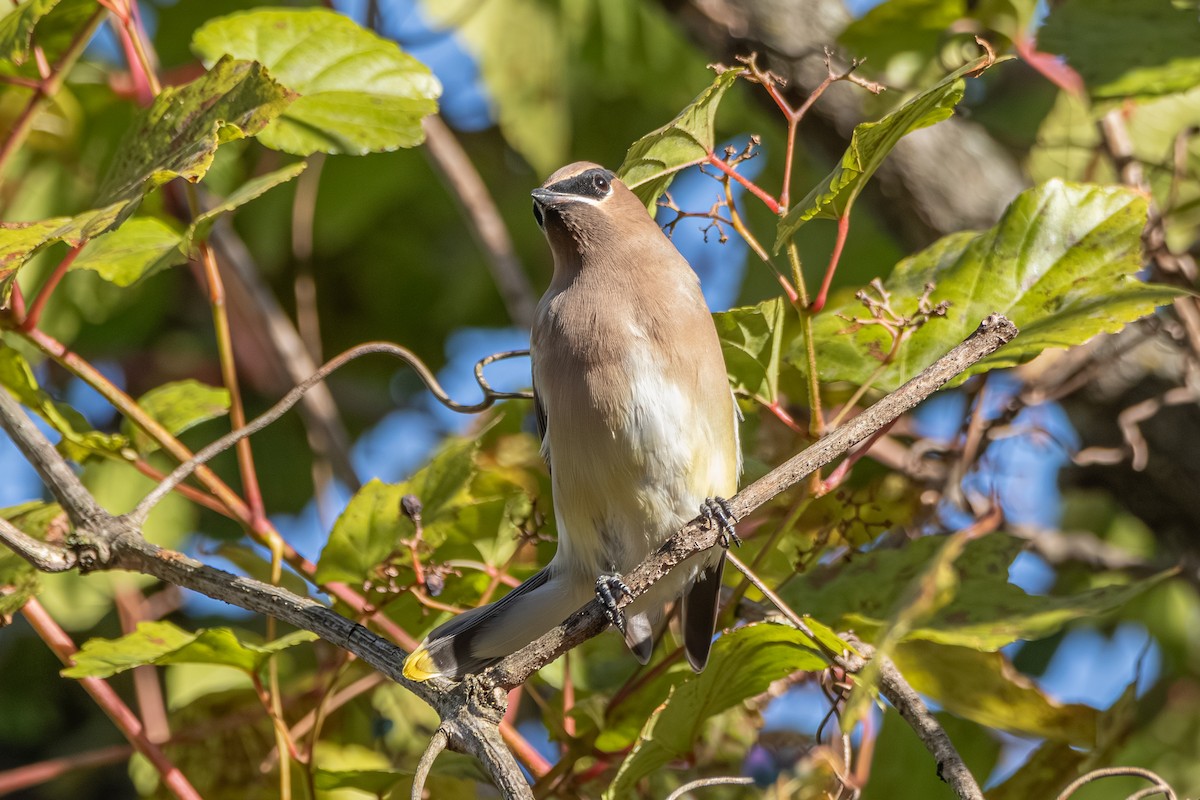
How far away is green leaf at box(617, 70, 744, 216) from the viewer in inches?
96.4

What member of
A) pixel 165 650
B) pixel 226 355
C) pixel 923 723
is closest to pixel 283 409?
pixel 226 355

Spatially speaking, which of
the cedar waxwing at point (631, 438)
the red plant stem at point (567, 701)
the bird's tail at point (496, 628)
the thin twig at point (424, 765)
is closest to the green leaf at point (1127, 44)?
the cedar waxwing at point (631, 438)

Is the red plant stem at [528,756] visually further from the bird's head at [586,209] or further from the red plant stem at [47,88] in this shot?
the red plant stem at [47,88]

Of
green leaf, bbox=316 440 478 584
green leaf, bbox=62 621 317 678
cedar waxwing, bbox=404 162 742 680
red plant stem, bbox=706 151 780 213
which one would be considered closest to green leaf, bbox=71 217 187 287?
green leaf, bbox=316 440 478 584

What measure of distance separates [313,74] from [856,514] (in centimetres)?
158

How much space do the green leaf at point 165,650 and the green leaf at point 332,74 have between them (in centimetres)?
106

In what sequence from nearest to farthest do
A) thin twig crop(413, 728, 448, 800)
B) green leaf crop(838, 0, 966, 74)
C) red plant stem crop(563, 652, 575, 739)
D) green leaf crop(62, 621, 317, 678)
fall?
thin twig crop(413, 728, 448, 800) → green leaf crop(62, 621, 317, 678) → red plant stem crop(563, 652, 575, 739) → green leaf crop(838, 0, 966, 74)

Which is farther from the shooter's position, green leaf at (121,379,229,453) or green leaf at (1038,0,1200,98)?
green leaf at (1038,0,1200,98)

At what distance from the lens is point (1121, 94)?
324 centimetres

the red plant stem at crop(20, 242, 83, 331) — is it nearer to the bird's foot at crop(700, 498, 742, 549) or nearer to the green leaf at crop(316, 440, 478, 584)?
the green leaf at crop(316, 440, 478, 584)

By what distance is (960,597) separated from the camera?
2824 millimetres

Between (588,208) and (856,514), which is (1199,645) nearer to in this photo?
(856,514)

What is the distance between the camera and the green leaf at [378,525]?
8.98 feet

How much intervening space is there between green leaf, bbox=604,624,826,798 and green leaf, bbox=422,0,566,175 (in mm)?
2180
